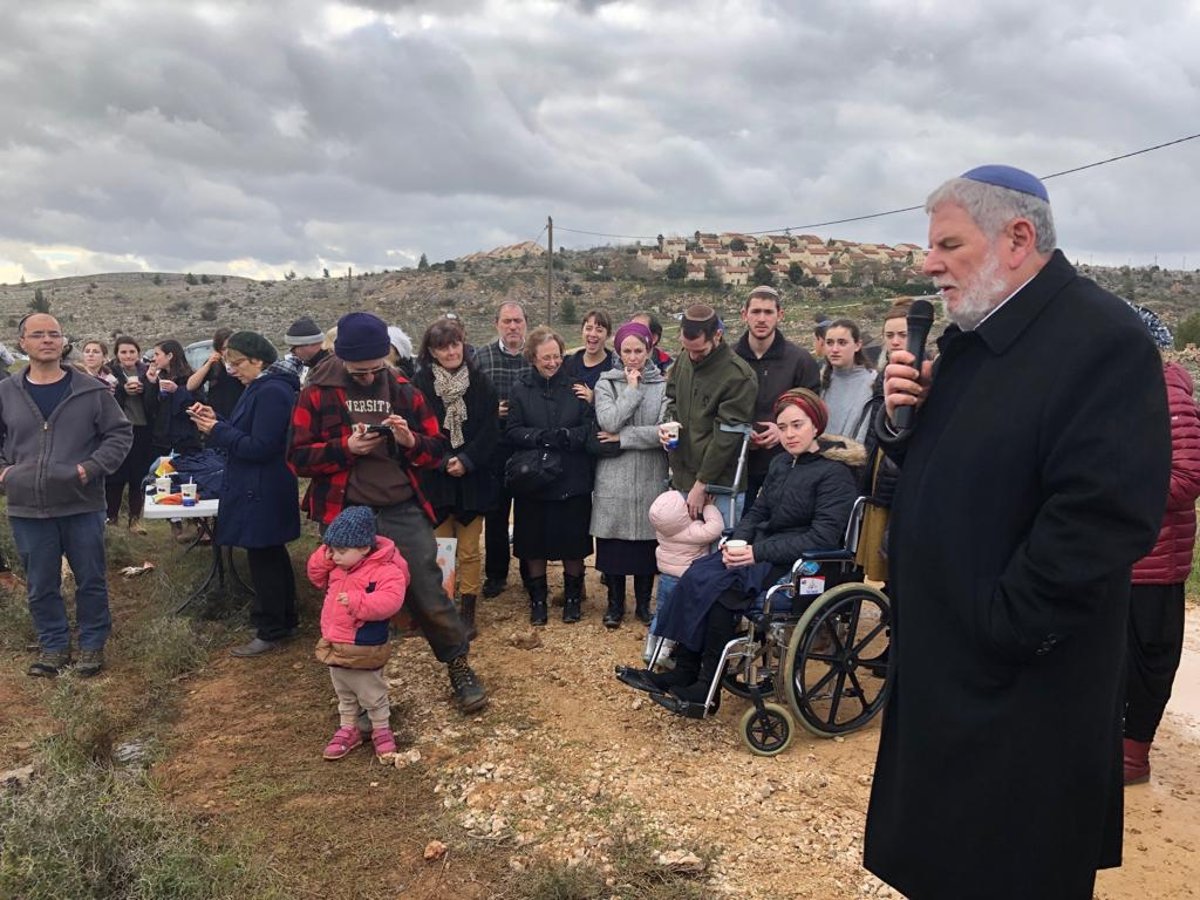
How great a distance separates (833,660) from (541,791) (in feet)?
4.88

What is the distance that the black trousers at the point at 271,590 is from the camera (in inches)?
189

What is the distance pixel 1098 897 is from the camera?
276 cm

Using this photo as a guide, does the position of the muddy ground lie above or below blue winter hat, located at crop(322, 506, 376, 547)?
below

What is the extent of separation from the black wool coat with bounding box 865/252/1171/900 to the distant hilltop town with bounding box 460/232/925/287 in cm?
4517

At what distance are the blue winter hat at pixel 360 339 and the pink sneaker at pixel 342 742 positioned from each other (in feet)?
5.72

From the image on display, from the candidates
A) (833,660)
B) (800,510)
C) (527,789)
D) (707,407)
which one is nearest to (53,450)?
(527,789)

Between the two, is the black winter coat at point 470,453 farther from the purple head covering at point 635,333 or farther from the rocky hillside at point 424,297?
the rocky hillside at point 424,297

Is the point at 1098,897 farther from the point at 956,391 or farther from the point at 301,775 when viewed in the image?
the point at 301,775

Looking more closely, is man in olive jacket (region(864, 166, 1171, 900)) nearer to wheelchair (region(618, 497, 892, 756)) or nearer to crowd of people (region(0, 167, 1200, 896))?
crowd of people (region(0, 167, 1200, 896))

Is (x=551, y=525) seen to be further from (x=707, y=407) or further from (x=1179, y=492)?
(x=1179, y=492)

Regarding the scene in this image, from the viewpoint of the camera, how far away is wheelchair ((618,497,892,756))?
12.0 feet

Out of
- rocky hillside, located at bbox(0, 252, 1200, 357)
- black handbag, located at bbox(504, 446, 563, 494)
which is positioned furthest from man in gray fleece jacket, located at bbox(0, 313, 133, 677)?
rocky hillside, located at bbox(0, 252, 1200, 357)

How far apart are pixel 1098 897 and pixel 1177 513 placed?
4.97 ft

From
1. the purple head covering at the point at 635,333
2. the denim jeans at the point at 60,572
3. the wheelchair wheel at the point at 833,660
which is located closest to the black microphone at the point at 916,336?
the wheelchair wheel at the point at 833,660
